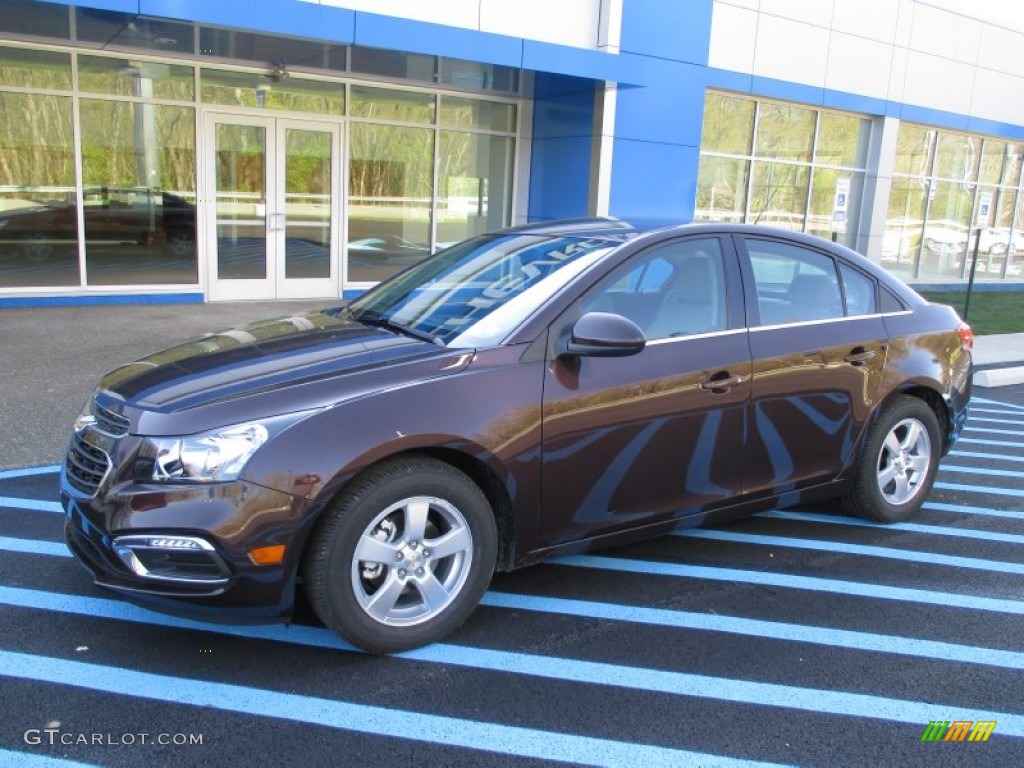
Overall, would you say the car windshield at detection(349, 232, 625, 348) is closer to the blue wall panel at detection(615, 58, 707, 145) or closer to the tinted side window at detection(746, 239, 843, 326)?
the tinted side window at detection(746, 239, 843, 326)

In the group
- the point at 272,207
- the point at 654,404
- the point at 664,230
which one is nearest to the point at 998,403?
the point at 664,230

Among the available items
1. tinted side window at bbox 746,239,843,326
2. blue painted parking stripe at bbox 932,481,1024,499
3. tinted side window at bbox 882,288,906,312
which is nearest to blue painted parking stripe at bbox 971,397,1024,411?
blue painted parking stripe at bbox 932,481,1024,499

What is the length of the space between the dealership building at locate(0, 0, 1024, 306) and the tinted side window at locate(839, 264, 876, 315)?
15.5 ft

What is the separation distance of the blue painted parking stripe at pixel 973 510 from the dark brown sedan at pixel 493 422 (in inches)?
23.9

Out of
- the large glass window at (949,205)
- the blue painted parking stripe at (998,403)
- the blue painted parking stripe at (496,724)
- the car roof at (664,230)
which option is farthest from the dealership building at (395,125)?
the blue painted parking stripe at (496,724)

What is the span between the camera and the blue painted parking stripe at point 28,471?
5305 mm

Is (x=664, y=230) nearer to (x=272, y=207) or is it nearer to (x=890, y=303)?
(x=890, y=303)

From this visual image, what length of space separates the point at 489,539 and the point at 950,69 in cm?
1838

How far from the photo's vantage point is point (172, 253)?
471 inches

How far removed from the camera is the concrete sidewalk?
6051 mm

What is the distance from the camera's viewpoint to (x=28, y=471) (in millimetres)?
5379

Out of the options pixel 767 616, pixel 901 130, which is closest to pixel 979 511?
pixel 767 616

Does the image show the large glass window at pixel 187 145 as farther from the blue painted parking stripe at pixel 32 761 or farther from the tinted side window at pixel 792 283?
the blue painted parking stripe at pixel 32 761

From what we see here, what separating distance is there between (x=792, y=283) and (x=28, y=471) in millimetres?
4671
